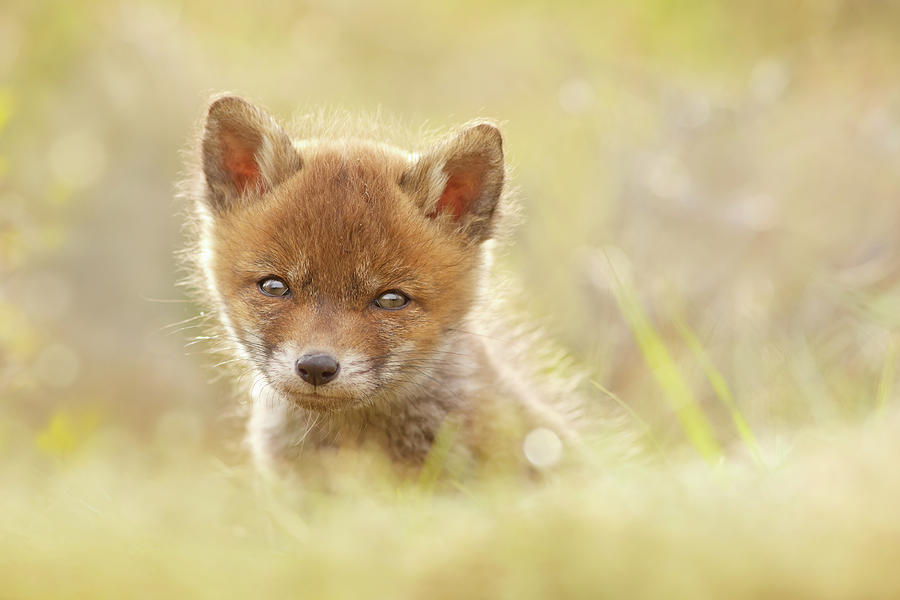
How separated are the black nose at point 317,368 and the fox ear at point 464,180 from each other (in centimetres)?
79

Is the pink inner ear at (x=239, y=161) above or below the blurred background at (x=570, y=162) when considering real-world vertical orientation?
below

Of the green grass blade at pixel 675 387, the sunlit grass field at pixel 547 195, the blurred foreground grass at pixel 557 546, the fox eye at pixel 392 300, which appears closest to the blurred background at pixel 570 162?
the sunlit grass field at pixel 547 195

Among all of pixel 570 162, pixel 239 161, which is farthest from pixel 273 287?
pixel 570 162

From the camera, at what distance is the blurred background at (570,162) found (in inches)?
251

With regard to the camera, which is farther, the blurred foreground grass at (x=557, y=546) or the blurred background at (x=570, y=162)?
the blurred background at (x=570, y=162)

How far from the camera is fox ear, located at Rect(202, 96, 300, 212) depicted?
128 inches

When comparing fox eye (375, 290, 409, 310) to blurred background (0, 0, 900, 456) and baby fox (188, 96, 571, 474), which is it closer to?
baby fox (188, 96, 571, 474)

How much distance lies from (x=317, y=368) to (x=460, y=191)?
1.02 metres

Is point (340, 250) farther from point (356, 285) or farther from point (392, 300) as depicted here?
point (392, 300)

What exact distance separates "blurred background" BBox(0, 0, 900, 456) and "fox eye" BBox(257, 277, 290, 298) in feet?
10.1

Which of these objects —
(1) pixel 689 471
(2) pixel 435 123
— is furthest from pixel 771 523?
(2) pixel 435 123

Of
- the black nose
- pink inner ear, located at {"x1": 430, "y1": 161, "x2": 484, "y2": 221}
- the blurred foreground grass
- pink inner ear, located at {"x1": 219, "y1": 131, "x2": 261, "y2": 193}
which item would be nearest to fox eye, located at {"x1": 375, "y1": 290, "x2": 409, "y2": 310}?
the black nose

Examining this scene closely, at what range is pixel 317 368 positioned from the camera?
8.95ft

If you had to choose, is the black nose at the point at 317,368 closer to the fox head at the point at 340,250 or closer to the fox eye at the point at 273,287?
the fox head at the point at 340,250
